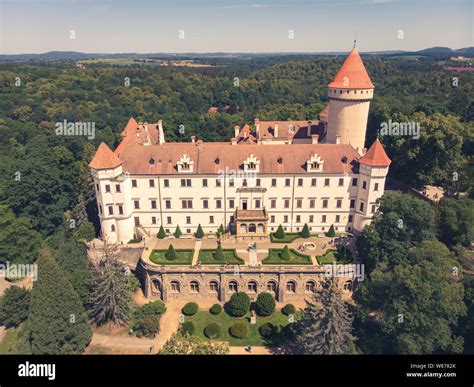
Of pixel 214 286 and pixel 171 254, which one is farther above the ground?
pixel 171 254

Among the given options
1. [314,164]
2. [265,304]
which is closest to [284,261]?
[265,304]

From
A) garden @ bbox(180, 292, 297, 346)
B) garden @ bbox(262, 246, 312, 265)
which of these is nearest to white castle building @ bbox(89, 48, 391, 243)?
garden @ bbox(262, 246, 312, 265)

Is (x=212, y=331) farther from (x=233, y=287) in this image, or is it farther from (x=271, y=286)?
(x=271, y=286)

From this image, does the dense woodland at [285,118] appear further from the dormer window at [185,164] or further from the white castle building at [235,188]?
the dormer window at [185,164]

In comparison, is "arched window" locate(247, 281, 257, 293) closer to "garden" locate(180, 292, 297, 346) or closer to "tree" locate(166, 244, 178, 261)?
"garden" locate(180, 292, 297, 346)

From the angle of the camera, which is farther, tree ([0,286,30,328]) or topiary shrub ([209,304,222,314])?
topiary shrub ([209,304,222,314])
